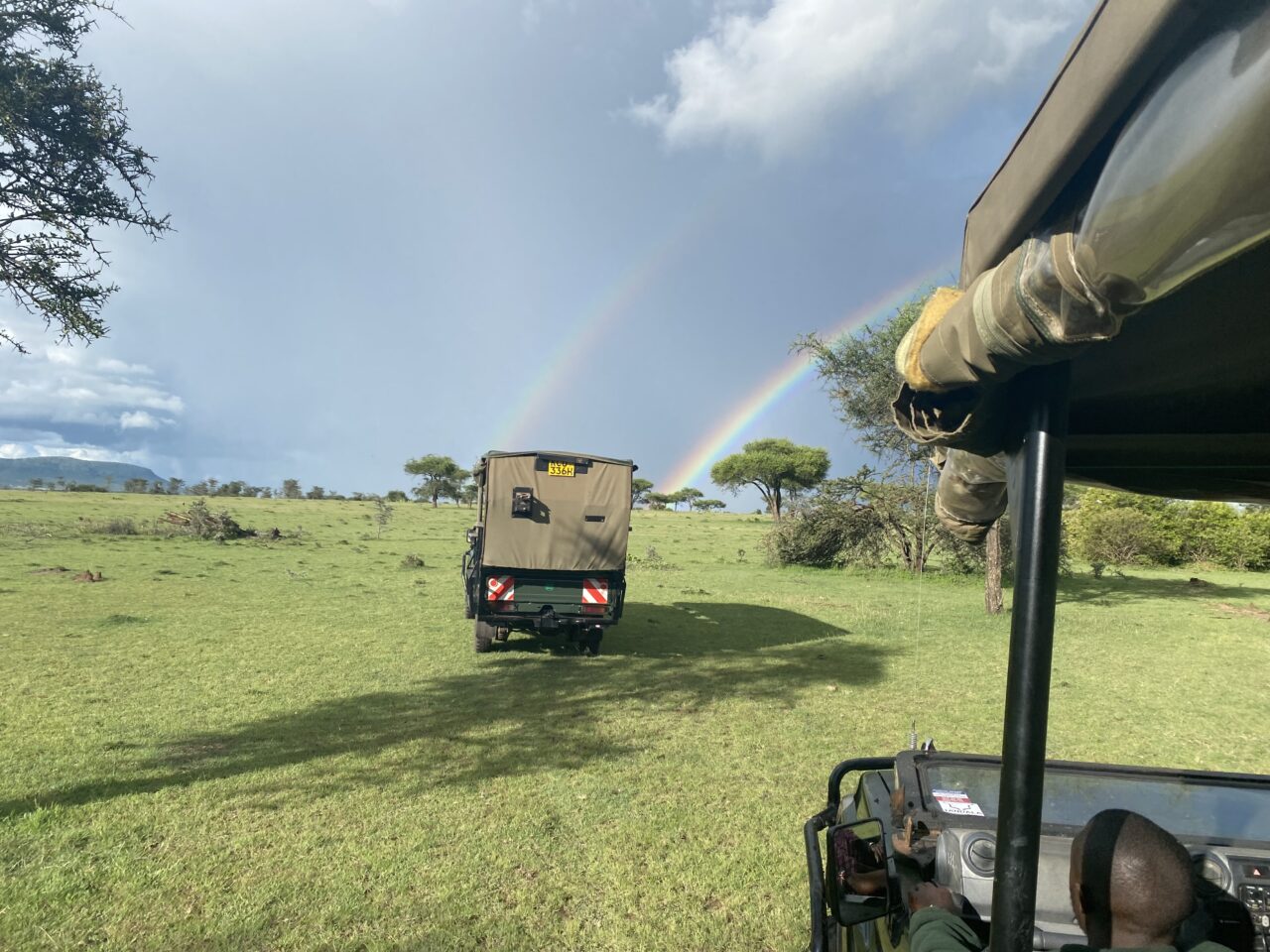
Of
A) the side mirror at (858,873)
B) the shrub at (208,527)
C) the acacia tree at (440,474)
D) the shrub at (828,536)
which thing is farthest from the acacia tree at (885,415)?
the acacia tree at (440,474)

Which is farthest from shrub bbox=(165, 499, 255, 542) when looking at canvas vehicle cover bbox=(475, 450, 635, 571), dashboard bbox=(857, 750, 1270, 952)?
dashboard bbox=(857, 750, 1270, 952)

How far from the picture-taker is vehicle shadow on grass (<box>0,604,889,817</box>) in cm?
540

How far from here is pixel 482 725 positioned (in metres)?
6.81

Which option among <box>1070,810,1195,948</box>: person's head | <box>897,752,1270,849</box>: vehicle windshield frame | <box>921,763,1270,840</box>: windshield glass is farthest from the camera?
<box>897,752,1270,849</box>: vehicle windshield frame

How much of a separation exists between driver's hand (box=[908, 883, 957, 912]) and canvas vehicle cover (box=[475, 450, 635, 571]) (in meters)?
8.16

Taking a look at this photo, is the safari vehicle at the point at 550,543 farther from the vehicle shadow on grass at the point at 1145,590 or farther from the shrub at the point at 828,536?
the shrub at the point at 828,536

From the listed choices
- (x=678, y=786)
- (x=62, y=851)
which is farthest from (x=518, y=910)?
(x=62, y=851)

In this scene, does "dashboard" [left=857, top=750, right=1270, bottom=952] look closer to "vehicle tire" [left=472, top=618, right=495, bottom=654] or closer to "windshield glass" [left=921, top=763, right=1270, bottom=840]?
"windshield glass" [left=921, top=763, right=1270, bottom=840]

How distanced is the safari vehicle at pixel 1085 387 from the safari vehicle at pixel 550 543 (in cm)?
733

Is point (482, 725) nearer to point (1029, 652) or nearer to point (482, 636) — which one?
point (482, 636)

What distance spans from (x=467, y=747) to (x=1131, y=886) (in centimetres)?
546

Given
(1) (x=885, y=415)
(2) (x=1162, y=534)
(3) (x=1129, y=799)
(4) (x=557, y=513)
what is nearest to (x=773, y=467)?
(2) (x=1162, y=534)

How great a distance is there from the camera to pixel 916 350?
147 centimetres

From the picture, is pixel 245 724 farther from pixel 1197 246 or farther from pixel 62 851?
pixel 1197 246
